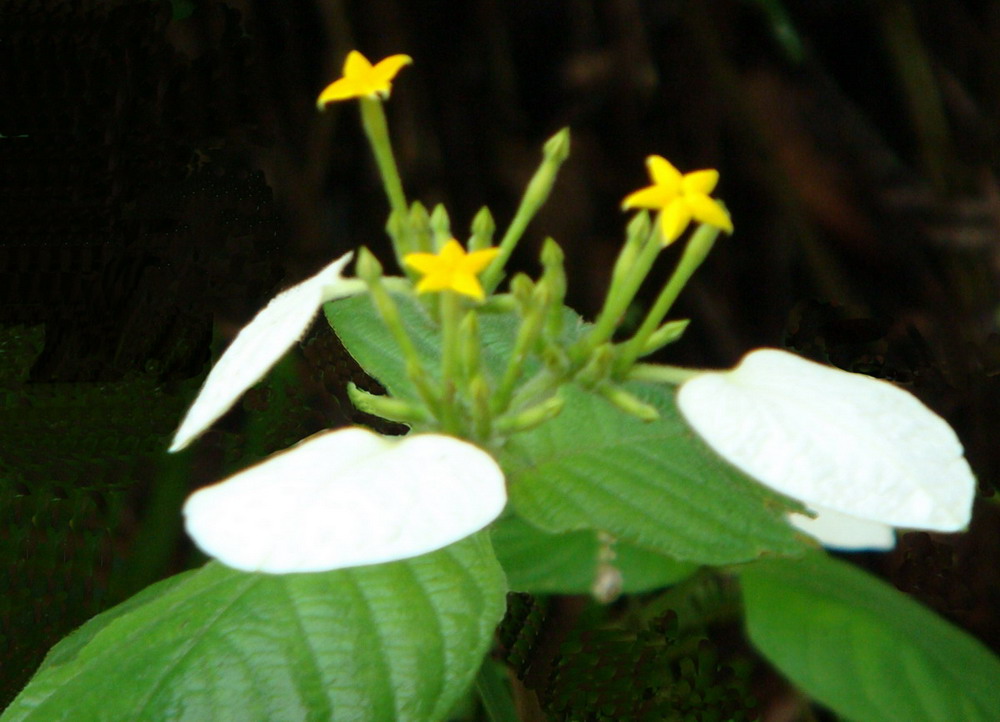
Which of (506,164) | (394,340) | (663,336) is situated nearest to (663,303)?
(663,336)

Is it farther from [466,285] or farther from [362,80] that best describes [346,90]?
[466,285]

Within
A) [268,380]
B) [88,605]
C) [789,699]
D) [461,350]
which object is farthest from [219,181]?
[789,699]

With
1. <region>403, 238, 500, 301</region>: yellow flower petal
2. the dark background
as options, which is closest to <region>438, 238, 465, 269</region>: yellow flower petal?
<region>403, 238, 500, 301</region>: yellow flower petal

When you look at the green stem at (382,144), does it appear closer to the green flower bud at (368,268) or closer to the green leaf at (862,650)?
the green flower bud at (368,268)

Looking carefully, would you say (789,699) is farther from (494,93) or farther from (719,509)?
(494,93)

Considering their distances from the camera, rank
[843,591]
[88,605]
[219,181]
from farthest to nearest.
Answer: [219,181] < [88,605] < [843,591]

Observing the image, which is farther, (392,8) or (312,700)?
(392,8)

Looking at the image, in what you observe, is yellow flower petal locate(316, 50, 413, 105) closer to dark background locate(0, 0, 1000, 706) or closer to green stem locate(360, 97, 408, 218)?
green stem locate(360, 97, 408, 218)
